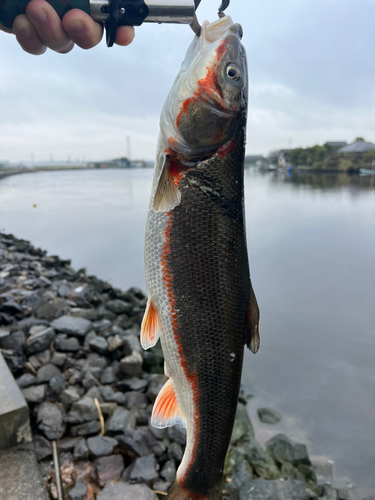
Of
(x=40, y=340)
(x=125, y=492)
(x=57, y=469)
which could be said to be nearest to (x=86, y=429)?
(x=57, y=469)

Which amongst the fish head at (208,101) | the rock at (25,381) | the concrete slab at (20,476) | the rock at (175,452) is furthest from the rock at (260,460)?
the fish head at (208,101)

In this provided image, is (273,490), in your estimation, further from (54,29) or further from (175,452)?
(54,29)

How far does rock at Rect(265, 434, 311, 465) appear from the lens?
467 centimetres

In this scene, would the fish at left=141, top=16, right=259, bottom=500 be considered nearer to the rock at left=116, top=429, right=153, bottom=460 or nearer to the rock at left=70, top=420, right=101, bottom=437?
the rock at left=116, top=429, right=153, bottom=460

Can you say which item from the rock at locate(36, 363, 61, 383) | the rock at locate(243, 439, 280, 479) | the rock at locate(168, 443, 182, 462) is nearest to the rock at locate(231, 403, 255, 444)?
the rock at locate(243, 439, 280, 479)

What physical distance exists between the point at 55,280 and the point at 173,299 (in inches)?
380

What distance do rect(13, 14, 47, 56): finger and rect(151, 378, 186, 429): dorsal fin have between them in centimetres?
215

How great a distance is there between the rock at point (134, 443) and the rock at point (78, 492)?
62 centimetres

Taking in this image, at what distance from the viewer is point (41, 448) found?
357cm

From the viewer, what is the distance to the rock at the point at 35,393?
4121mm

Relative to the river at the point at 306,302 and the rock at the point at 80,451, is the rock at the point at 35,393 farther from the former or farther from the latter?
the river at the point at 306,302

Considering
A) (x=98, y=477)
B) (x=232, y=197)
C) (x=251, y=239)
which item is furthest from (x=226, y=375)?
(x=251, y=239)

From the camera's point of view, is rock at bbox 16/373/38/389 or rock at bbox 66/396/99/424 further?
rock at bbox 16/373/38/389

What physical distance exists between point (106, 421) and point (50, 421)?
652 mm
